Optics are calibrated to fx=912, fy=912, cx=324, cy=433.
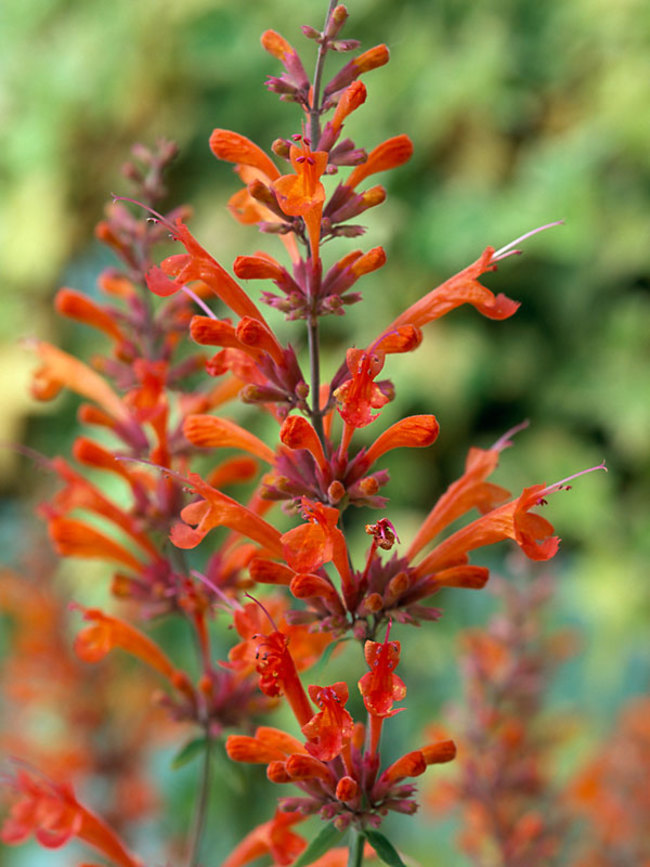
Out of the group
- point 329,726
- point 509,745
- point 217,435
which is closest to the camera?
point 329,726

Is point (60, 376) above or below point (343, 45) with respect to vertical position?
below

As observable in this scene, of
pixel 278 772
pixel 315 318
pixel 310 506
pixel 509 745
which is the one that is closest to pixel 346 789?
pixel 278 772

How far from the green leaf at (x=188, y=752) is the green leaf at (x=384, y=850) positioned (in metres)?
0.18

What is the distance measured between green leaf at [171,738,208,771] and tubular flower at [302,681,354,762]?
20 centimetres

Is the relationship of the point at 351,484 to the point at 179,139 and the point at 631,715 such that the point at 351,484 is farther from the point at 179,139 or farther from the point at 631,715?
the point at 179,139

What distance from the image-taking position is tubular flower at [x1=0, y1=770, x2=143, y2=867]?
1.99 ft

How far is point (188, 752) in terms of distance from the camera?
1.99ft

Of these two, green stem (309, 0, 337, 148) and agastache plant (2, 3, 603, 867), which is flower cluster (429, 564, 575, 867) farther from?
green stem (309, 0, 337, 148)

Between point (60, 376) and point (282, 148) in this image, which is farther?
point (60, 376)

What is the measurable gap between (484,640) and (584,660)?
1455 millimetres

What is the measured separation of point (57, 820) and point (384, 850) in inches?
10.7

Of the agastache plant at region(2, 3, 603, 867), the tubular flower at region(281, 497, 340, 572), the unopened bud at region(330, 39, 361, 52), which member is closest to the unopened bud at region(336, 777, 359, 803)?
the agastache plant at region(2, 3, 603, 867)

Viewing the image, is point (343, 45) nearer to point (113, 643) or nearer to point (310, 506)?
point (310, 506)

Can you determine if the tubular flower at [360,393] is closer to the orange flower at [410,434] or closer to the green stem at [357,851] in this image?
the orange flower at [410,434]
